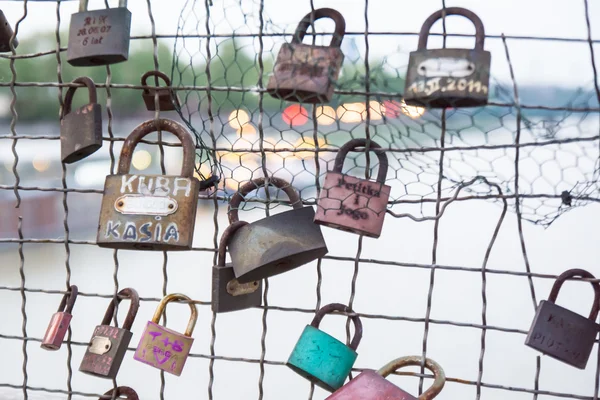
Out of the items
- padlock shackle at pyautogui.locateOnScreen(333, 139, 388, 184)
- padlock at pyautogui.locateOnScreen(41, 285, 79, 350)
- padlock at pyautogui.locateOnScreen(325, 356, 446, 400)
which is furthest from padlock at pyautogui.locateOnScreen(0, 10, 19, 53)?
padlock at pyautogui.locateOnScreen(325, 356, 446, 400)

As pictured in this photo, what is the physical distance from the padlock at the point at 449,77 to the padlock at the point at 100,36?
1.27 ft

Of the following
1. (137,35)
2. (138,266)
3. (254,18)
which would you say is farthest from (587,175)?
(138,266)

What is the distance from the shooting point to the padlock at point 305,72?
35.0 inches

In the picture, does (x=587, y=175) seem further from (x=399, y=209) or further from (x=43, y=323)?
(x=43, y=323)

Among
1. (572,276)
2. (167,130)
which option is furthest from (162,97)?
(572,276)

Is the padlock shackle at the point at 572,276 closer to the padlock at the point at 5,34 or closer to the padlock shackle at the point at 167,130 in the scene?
the padlock shackle at the point at 167,130

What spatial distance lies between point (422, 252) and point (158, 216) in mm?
3274

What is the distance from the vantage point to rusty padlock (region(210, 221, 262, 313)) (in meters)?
1.01

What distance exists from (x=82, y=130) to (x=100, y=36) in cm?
13

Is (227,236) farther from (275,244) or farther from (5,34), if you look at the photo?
(5,34)

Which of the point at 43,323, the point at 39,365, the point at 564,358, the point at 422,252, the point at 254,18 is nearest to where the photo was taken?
the point at 564,358

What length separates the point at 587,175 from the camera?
3.20 feet

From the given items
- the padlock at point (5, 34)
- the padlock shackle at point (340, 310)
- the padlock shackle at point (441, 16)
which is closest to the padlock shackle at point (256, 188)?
the padlock shackle at point (340, 310)

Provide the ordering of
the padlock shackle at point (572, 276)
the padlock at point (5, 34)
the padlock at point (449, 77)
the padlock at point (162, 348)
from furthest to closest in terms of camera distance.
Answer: the padlock at point (5, 34) < the padlock at point (162, 348) < the padlock shackle at point (572, 276) < the padlock at point (449, 77)
